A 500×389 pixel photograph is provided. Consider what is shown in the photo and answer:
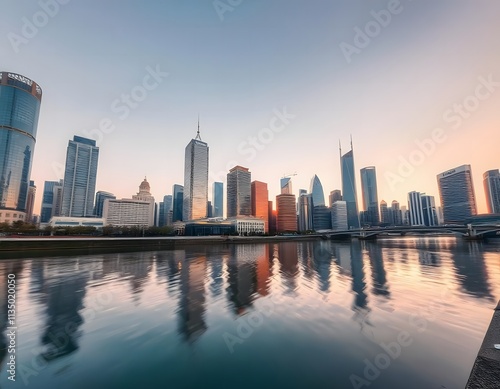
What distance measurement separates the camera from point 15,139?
531 ft

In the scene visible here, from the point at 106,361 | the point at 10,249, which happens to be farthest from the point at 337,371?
the point at 10,249

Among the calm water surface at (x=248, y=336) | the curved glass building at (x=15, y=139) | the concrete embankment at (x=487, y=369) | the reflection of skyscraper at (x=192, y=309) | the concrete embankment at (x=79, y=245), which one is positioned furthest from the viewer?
the curved glass building at (x=15, y=139)

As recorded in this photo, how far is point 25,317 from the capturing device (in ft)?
45.5

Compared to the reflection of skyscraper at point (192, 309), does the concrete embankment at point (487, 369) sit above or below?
above

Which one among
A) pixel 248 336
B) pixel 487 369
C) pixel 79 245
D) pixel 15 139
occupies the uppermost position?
pixel 15 139

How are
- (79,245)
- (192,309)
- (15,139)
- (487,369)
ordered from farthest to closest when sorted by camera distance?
(15,139)
(79,245)
(192,309)
(487,369)

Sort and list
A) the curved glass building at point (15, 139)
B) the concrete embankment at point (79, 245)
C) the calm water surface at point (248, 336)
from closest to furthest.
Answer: the calm water surface at point (248, 336) < the concrete embankment at point (79, 245) < the curved glass building at point (15, 139)

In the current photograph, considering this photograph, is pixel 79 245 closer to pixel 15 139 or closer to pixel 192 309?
pixel 192 309

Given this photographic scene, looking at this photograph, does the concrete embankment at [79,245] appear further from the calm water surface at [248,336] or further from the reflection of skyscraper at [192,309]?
the reflection of skyscraper at [192,309]

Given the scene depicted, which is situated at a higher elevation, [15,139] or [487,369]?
[15,139]

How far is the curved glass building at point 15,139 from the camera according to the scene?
160000mm

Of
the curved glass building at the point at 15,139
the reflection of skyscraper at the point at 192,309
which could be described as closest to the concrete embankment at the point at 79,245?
the reflection of skyscraper at the point at 192,309

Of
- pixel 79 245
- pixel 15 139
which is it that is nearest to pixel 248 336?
pixel 79 245

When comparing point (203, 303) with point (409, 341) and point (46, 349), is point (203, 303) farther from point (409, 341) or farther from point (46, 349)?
point (409, 341)
